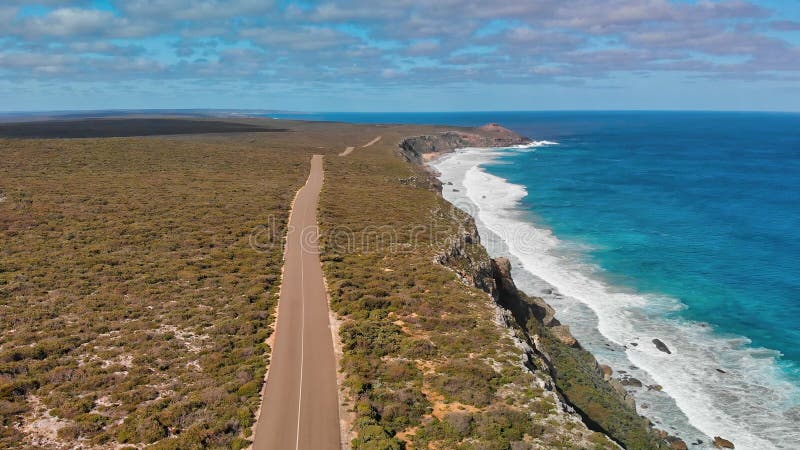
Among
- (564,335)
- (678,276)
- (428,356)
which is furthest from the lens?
(678,276)

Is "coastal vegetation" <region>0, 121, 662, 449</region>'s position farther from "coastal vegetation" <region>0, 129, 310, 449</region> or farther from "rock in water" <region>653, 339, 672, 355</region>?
"rock in water" <region>653, 339, 672, 355</region>

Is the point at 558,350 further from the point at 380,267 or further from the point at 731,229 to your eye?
the point at 731,229

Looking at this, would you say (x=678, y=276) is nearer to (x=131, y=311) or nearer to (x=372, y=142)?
(x=131, y=311)

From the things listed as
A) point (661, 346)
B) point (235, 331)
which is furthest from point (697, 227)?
point (235, 331)

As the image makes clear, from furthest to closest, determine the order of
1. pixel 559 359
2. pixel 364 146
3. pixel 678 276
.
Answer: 1. pixel 364 146
2. pixel 678 276
3. pixel 559 359

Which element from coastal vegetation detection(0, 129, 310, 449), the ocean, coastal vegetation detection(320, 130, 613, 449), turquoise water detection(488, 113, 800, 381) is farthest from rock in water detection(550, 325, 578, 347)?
coastal vegetation detection(0, 129, 310, 449)

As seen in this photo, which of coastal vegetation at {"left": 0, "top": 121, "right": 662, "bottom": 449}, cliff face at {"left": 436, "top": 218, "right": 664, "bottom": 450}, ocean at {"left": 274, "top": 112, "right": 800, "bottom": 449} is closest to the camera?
coastal vegetation at {"left": 0, "top": 121, "right": 662, "bottom": 449}
